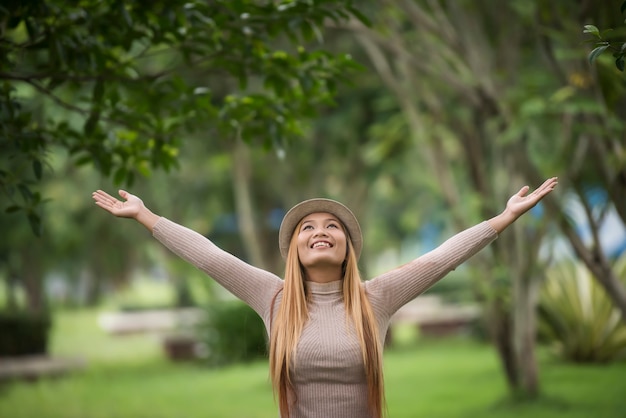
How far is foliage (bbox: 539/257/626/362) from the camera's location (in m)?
13.6

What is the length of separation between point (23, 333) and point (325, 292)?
14419 mm

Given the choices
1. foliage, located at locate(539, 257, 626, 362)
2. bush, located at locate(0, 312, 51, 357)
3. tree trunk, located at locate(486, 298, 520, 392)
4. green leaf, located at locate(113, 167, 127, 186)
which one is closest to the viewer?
green leaf, located at locate(113, 167, 127, 186)

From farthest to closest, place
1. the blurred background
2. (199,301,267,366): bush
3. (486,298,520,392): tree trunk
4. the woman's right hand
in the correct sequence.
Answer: (199,301,267,366): bush < (486,298,520,392): tree trunk < the blurred background < the woman's right hand

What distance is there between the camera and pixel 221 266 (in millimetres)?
4012

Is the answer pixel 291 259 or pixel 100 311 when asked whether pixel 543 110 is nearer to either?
pixel 291 259

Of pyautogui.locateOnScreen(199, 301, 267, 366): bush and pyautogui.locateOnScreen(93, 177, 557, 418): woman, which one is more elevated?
pyautogui.locateOnScreen(93, 177, 557, 418): woman

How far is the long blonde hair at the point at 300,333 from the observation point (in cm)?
380

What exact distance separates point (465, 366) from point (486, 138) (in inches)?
157

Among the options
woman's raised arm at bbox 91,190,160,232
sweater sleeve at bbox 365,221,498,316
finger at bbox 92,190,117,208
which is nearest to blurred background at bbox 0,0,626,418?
sweater sleeve at bbox 365,221,498,316

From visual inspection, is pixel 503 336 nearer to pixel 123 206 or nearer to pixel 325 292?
pixel 325 292

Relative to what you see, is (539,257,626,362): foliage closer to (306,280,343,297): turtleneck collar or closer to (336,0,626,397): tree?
(336,0,626,397): tree

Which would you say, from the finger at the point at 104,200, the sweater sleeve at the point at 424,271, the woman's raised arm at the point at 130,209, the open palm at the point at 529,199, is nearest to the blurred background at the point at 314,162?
the open palm at the point at 529,199

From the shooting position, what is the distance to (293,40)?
18.8ft

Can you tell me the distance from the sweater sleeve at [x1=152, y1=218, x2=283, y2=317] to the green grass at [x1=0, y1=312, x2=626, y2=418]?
6551 millimetres
